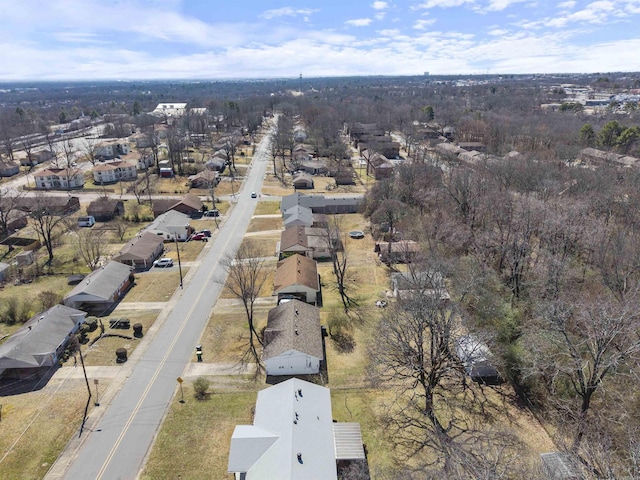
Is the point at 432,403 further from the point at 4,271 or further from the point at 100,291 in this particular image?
the point at 4,271

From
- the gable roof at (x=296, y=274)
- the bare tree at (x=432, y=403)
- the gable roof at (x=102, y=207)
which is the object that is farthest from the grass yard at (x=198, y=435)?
the gable roof at (x=102, y=207)

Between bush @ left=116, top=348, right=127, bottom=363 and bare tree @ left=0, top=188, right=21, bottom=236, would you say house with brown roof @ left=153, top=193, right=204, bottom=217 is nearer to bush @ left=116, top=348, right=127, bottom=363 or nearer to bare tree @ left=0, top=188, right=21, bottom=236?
bare tree @ left=0, top=188, right=21, bottom=236

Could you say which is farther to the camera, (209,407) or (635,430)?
(209,407)

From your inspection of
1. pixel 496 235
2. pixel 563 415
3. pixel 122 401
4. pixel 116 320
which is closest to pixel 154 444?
pixel 122 401

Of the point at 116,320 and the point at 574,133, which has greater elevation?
the point at 574,133

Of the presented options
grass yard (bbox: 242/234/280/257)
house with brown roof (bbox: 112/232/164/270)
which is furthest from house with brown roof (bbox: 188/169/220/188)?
house with brown roof (bbox: 112/232/164/270)

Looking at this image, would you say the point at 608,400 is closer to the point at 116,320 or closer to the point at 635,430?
the point at 635,430
